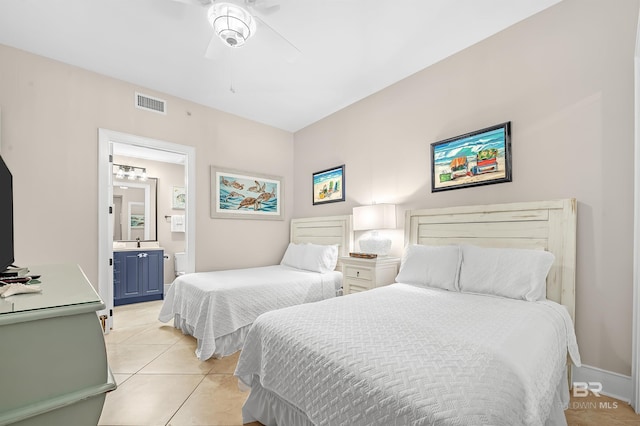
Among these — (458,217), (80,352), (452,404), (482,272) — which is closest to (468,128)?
(458,217)

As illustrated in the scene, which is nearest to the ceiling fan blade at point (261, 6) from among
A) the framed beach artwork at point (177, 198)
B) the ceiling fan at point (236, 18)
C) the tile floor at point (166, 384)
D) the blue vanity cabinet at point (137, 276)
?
the ceiling fan at point (236, 18)

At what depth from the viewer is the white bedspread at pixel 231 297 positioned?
255 centimetres

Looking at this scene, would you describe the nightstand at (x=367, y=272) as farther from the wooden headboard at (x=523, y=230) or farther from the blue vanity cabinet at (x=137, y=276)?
the blue vanity cabinet at (x=137, y=276)

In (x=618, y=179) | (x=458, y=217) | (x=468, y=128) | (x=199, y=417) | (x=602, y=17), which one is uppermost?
(x=602, y=17)

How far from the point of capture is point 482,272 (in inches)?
83.4

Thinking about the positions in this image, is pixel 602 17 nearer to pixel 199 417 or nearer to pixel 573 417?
pixel 573 417

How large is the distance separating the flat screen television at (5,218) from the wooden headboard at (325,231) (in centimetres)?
296

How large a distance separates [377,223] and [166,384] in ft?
7.55

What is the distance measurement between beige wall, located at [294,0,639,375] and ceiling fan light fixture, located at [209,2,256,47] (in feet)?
6.22

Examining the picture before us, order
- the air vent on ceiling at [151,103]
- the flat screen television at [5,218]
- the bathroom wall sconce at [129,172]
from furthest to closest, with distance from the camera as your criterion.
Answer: the bathroom wall sconce at [129,172]
the air vent on ceiling at [151,103]
the flat screen television at [5,218]

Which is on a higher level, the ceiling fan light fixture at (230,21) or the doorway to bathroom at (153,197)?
the ceiling fan light fixture at (230,21)

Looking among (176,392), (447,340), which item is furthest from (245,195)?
(447,340)

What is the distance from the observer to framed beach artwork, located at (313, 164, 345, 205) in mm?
3926

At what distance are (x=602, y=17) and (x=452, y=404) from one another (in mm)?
2732
